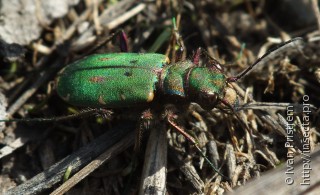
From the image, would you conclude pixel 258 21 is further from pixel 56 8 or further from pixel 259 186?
pixel 259 186

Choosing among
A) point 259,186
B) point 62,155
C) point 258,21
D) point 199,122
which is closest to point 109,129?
point 62,155

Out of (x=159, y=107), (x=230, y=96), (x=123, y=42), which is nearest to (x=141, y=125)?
(x=159, y=107)

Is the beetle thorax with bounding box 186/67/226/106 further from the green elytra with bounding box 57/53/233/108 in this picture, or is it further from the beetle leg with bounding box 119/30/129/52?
the beetle leg with bounding box 119/30/129/52

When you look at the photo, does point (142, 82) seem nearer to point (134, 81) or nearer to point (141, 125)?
point (134, 81)

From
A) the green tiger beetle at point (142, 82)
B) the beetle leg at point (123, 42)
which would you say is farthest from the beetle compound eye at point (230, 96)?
the beetle leg at point (123, 42)

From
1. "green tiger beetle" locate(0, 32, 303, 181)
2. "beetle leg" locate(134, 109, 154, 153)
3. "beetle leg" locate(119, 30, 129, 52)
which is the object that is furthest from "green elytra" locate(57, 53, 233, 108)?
"beetle leg" locate(119, 30, 129, 52)

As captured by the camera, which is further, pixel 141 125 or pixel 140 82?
pixel 140 82

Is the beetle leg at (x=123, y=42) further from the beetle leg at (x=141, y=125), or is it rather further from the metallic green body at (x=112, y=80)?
the beetle leg at (x=141, y=125)
